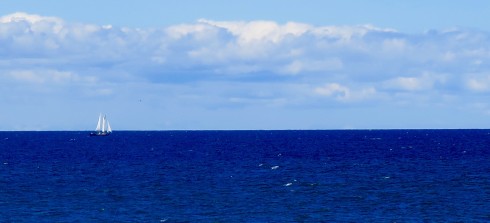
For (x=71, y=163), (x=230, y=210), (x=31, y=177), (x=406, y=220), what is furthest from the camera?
(x=71, y=163)

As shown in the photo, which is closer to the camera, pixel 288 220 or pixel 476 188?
pixel 288 220

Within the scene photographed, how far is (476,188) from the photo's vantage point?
3204 inches

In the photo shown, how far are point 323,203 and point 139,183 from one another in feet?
90.7

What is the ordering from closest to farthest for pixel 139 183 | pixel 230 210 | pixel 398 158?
pixel 230 210 → pixel 139 183 → pixel 398 158

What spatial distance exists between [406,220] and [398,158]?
77.1m

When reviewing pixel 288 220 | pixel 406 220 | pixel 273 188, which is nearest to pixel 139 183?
pixel 273 188

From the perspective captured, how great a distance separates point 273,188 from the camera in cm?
8306

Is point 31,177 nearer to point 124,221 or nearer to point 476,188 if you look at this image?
point 124,221

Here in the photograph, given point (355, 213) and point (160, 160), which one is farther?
point (160, 160)

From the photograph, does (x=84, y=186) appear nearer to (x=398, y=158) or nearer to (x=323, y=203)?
(x=323, y=203)

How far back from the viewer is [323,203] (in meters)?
70.7

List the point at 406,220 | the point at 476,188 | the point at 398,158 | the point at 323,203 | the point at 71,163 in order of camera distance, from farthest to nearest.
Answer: the point at 398,158 < the point at 71,163 < the point at 476,188 < the point at 323,203 < the point at 406,220

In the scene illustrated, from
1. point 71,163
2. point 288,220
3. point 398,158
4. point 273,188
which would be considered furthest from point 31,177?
point 398,158

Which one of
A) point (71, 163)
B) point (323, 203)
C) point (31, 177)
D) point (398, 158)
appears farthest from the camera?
point (398, 158)
